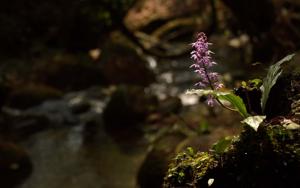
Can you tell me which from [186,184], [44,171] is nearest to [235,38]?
[44,171]

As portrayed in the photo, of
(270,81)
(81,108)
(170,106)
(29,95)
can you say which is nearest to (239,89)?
(270,81)

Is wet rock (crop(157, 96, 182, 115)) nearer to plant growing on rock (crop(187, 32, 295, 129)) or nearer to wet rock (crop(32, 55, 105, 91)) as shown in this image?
wet rock (crop(32, 55, 105, 91))

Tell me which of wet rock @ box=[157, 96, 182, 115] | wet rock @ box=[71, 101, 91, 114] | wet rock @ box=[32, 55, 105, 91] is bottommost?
wet rock @ box=[32, 55, 105, 91]

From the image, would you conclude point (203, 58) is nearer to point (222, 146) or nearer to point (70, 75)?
point (222, 146)

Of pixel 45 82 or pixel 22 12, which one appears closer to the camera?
pixel 45 82

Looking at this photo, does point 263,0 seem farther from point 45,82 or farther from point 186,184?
point 186,184

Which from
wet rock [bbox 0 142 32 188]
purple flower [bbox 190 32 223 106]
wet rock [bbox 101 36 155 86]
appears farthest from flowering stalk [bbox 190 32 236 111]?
wet rock [bbox 101 36 155 86]
